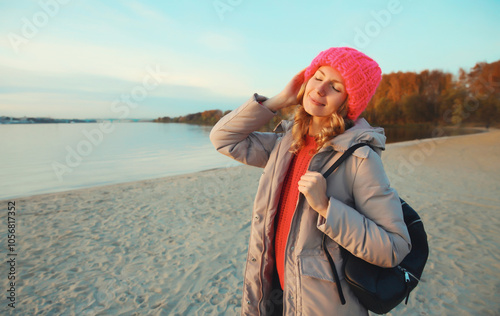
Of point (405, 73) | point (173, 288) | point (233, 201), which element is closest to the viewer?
point (173, 288)

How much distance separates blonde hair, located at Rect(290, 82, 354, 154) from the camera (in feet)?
4.02

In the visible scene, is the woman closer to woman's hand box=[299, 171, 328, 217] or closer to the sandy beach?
woman's hand box=[299, 171, 328, 217]

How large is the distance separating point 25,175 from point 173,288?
10.6 m

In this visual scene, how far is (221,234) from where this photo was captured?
4871 mm

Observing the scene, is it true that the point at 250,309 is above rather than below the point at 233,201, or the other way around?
above

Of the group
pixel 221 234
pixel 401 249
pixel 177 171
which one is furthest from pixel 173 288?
pixel 177 171

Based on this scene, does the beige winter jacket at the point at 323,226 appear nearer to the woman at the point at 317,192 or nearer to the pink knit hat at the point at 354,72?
the woman at the point at 317,192

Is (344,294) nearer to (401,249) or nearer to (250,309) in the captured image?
(401,249)

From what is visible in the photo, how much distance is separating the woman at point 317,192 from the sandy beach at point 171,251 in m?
2.03

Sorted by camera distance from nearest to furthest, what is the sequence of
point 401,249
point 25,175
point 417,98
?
point 401,249 < point 25,175 < point 417,98

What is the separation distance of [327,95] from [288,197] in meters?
0.56

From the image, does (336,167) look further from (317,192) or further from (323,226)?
(323,226)

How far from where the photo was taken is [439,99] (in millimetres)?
45719

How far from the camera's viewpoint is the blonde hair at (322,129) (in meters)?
1.23
